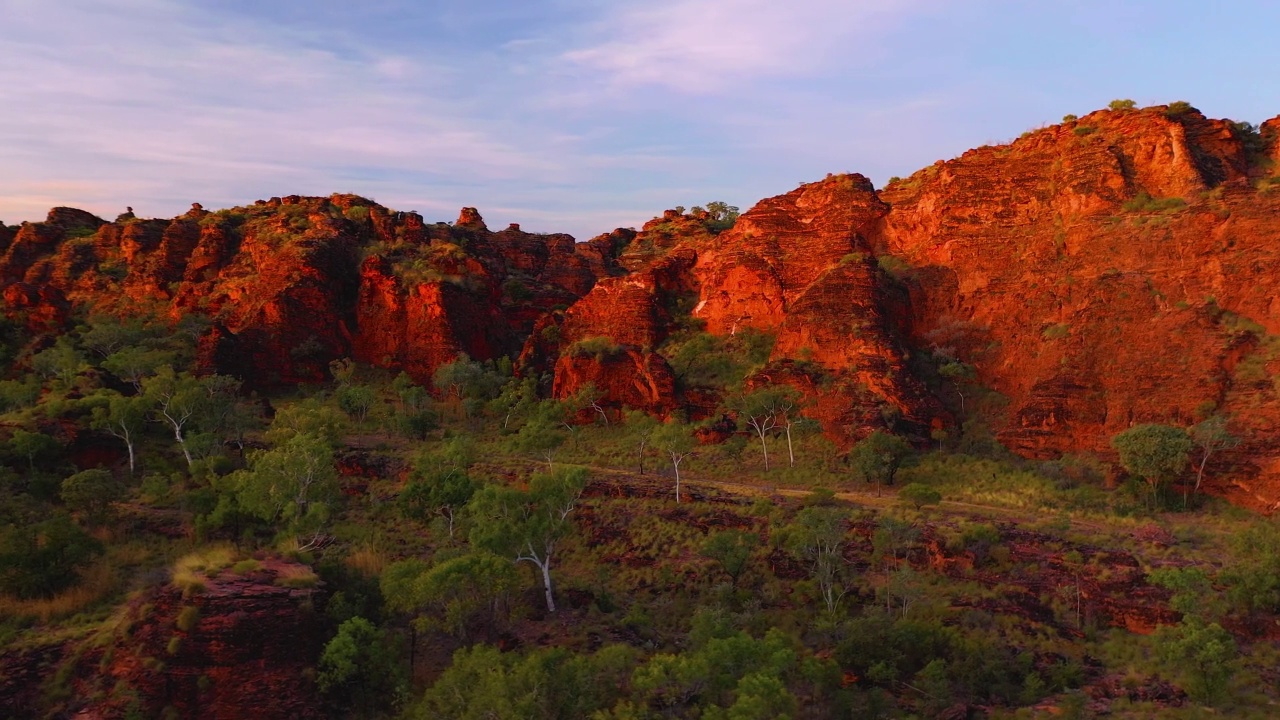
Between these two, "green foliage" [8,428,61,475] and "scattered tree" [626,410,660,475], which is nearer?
"green foliage" [8,428,61,475]

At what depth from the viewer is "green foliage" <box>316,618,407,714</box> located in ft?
62.9

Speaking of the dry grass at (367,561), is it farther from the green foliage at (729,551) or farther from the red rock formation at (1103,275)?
the red rock formation at (1103,275)

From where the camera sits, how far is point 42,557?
23062 mm

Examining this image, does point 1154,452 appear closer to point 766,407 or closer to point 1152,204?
point 766,407

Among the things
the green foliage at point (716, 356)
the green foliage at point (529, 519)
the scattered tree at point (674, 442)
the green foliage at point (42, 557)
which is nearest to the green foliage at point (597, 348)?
the green foliage at point (716, 356)

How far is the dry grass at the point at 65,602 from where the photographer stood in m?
21.4

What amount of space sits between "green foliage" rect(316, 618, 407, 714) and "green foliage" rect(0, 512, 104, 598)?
10.8 meters

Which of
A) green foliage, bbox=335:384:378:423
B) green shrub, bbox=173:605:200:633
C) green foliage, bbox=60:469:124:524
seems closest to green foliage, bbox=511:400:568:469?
green foliage, bbox=335:384:378:423

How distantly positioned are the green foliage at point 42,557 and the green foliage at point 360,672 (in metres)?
10.8

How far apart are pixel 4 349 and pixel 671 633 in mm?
65015

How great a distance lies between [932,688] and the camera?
19.5 metres

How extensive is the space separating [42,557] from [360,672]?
1271 centimetres

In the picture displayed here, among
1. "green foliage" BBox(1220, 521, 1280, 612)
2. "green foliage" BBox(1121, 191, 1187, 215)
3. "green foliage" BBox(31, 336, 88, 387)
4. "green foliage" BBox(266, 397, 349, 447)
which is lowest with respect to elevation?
"green foliage" BBox(1220, 521, 1280, 612)

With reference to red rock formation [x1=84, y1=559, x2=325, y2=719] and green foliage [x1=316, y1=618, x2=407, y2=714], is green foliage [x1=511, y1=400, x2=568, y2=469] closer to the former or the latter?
green foliage [x1=316, y1=618, x2=407, y2=714]
